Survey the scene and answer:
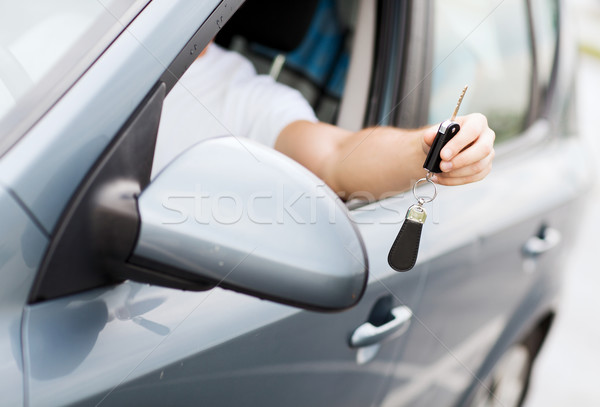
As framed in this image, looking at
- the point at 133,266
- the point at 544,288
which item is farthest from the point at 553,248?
the point at 133,266

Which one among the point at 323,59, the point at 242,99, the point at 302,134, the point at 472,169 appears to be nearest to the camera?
the point at 472,169

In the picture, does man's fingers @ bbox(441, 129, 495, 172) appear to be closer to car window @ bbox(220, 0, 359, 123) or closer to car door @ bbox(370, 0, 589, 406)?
car door @ bbox(370, 0, 589, 406)

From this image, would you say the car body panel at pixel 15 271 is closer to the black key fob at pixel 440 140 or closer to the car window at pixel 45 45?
the car window at pixel 45 45

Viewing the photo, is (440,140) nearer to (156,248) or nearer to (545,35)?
(156,248)

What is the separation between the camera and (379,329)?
4.47ft

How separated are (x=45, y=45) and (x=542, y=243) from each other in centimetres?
161

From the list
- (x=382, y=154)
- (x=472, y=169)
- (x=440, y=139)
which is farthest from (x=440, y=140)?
(x=382, y=154)

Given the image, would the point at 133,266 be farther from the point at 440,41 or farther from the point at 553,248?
the point at 553,248

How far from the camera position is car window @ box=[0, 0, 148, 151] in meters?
0.90

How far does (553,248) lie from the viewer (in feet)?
6.94

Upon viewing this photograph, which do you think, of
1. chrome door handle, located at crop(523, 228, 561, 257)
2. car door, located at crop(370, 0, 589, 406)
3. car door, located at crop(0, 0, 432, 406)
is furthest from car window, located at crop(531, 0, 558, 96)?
car door, located at crop(0, 0, 432, 406)

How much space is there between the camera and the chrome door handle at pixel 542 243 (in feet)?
6.38


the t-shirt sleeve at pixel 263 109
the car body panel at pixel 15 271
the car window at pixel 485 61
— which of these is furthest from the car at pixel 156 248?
the car window at pixel 485 61

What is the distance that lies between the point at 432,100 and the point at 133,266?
106 centimetres
